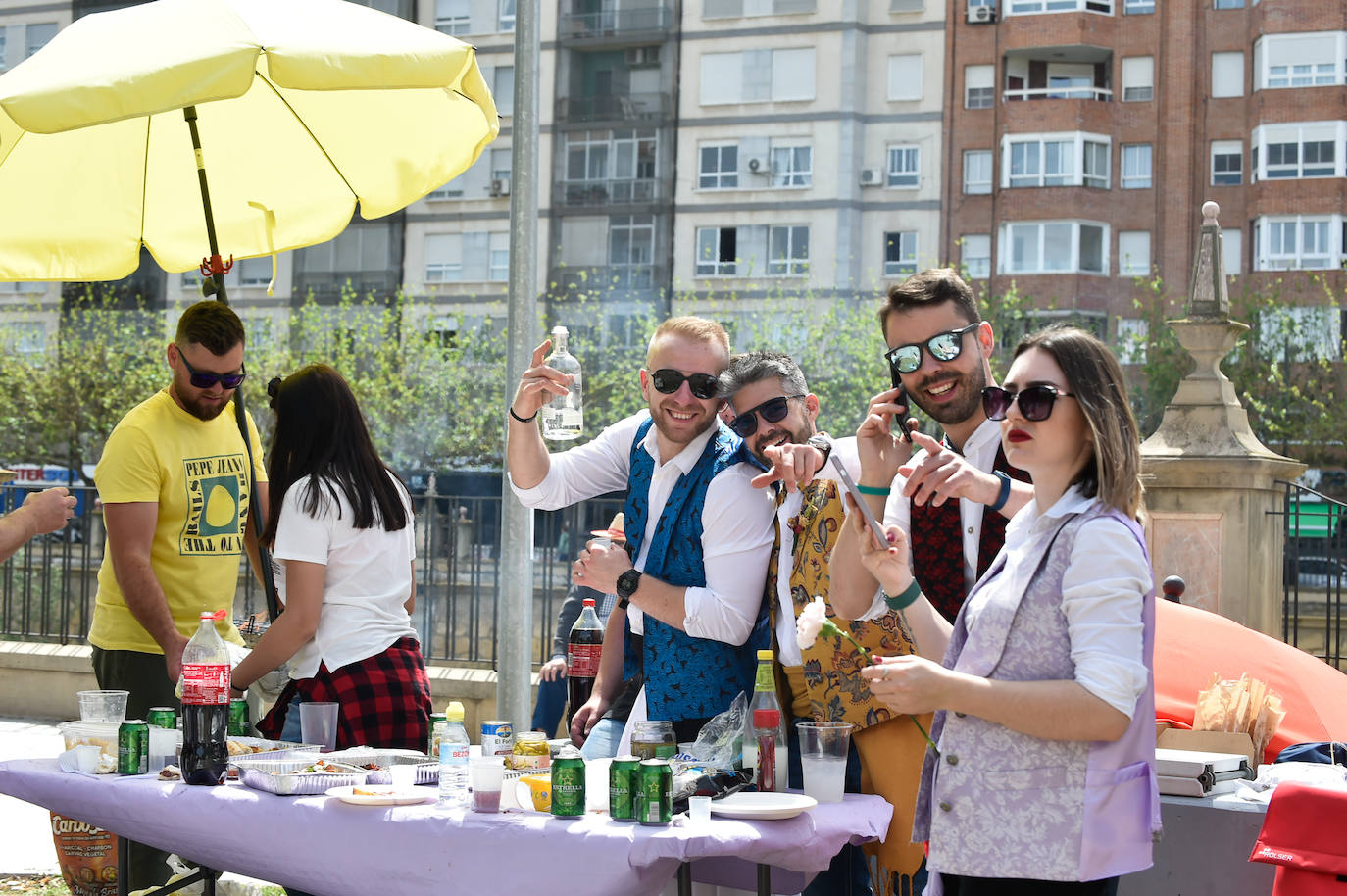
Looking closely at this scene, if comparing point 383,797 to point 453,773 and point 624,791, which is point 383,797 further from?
point 624,791

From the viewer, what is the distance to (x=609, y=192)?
42.6 metres

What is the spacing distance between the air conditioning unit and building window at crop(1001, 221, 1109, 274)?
6.66 m

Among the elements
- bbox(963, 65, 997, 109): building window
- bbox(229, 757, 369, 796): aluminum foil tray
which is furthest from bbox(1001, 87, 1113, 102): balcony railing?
bbox(229, 757, 369, 796): aluminum foil tray

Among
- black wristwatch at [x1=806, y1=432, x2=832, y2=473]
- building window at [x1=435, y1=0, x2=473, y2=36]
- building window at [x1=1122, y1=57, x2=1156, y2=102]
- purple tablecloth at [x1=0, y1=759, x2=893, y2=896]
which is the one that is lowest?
purple tablecloth at [x1=0, y1=759, x2=893, y2=896]

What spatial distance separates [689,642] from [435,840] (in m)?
0.93

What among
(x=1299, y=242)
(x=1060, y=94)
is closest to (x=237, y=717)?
(x=1299, y=242)

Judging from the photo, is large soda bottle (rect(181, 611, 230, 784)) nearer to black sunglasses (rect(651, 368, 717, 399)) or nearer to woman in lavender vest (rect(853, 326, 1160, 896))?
black sunglasses (rect(651, 368, 717, 399))

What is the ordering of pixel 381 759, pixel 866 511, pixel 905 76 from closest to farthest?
1. pixel 866 511
2. pixel 381 759
3. pixel 905 76

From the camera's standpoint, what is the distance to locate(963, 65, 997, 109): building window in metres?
40.7

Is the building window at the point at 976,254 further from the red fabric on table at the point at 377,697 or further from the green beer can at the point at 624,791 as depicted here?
the green beer can at the point at 624,791

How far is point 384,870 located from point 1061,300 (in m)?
37.9

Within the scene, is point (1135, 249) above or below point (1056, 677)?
above

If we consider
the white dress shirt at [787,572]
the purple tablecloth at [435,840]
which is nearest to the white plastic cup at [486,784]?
the purple tablecloth at [435,840]

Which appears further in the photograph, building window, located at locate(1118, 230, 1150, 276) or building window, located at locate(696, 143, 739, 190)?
building window, located at locate(696, 143, 739, 190)
